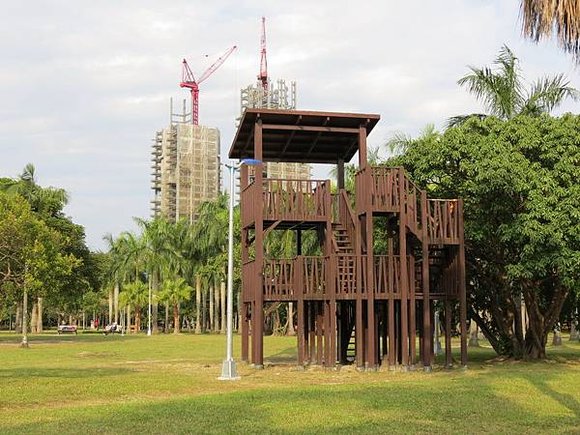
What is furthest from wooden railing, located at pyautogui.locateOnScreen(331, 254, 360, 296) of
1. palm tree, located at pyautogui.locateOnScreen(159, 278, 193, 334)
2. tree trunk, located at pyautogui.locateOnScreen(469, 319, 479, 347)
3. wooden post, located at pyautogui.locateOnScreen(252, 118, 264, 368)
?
palm tree, located at pyautogui.locateOnScreen(159, 278, 193, 334)

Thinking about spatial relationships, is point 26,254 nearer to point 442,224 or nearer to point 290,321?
point 442,224

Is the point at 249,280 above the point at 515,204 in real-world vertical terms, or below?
below

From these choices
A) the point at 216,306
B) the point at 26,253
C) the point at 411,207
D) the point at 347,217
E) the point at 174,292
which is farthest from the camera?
the point at 216,306

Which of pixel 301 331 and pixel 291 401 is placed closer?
pixel 291 401

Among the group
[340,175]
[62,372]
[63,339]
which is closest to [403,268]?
[340,175]

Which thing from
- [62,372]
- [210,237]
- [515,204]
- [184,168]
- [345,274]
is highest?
[184,168]

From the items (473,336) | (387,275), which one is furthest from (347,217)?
(473,336)

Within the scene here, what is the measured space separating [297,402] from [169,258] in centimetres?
5701

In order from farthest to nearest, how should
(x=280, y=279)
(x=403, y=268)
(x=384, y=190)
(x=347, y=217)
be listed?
(x=347, y=217), (x=280, y=279), (x=384, y=190), (x=403, y=268)

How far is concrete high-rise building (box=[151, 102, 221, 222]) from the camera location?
144875 millimetres

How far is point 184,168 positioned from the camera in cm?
14650

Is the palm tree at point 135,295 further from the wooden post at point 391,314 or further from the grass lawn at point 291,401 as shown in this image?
the wooden post at point 391,314

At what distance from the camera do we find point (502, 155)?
2252 cm

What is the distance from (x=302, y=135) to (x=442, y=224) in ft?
18.1
